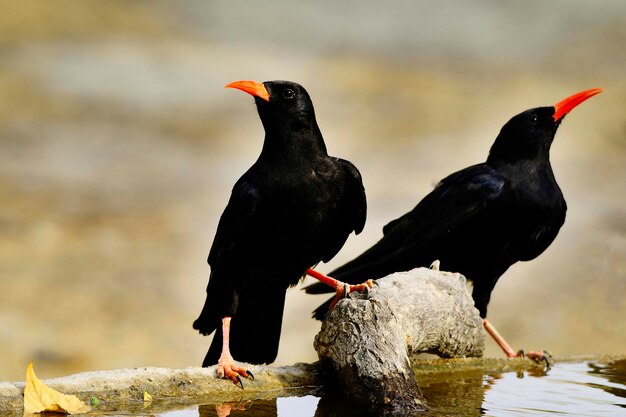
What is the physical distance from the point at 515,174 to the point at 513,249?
0.50m

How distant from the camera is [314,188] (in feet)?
15.6

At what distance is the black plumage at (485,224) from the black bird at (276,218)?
3.08 ft

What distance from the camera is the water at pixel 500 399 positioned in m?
4.21

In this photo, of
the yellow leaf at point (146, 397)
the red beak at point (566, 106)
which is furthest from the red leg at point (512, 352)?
the yellow leaf at point (146, 397)

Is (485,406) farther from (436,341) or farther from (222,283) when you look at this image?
(222,283)

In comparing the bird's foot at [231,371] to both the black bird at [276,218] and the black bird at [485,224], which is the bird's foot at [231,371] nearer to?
the black bird at [276,218]

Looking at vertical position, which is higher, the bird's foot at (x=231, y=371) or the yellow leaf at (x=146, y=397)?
the bird's foot at (x=231, y=371)

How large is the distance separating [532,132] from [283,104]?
2.21m

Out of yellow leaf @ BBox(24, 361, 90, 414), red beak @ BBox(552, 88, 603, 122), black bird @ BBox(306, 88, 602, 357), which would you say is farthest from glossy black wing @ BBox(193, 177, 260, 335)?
red beak @ BBox(552, 88, 603, 122)

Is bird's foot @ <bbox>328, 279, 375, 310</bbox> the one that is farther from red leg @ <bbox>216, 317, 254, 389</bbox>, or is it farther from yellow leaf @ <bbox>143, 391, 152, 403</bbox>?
yellow leaf @ <bbox>143, 391, 152, 403</bbox>

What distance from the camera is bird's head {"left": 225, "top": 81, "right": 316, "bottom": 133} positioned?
4852mm

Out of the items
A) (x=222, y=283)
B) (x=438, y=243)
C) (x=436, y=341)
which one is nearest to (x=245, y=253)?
(x=222, y=283)

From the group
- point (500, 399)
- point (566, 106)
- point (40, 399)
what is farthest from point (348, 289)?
point (566, 106)

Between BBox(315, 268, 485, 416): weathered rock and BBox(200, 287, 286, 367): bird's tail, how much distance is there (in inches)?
19.6
